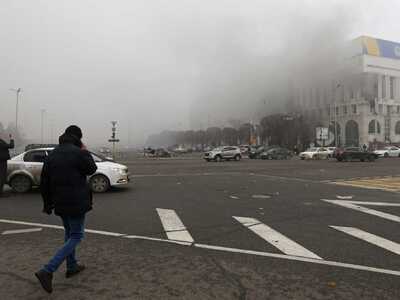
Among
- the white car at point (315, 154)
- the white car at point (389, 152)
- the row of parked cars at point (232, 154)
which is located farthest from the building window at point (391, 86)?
the row of parked cars at point (232, 154)

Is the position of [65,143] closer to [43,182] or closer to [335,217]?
[43,182]

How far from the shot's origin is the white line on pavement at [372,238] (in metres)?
5.78

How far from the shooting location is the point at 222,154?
42.0 m

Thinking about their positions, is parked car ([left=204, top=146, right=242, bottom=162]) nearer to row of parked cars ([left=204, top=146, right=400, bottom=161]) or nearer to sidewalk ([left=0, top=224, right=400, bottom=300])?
row of parked cars ([left=204, top=146, right=400, bottom=161])

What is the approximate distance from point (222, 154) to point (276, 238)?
3573 cm

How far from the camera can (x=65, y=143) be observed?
4363mm

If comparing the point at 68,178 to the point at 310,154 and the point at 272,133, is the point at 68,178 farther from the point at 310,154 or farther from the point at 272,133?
the point at 272,133

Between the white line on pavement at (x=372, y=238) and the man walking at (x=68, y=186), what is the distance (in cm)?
469

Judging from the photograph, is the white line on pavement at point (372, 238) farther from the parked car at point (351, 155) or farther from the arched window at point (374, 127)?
the arched window at point (374, 127)

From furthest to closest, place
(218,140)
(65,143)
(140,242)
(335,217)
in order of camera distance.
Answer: (218,140)
(335,217)
(140,242)
(65,143)

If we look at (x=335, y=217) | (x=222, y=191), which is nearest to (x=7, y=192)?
(x=222, y=191)

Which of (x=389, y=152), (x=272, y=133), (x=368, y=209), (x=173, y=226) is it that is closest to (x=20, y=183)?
(x=173, y=226)

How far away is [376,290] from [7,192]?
12.3m

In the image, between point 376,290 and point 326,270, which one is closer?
point 376,290
